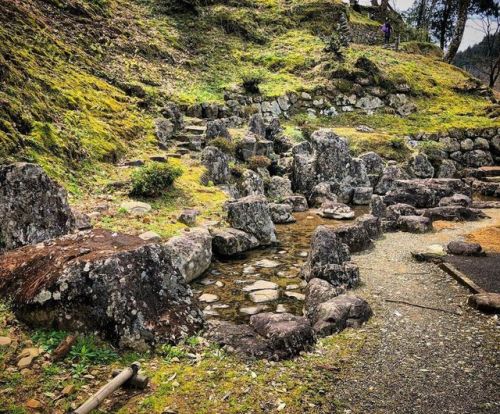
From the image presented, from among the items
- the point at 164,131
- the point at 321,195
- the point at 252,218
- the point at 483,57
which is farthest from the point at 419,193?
the point at 483,57

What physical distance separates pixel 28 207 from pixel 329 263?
7142mm

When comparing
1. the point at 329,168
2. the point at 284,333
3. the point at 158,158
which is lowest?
the point at 284,333

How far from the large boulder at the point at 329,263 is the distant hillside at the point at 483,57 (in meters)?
48.0

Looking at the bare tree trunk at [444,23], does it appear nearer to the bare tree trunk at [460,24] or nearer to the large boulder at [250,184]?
the bare tree trunk at [460,24]

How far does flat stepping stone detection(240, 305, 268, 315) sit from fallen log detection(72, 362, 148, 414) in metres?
3.56

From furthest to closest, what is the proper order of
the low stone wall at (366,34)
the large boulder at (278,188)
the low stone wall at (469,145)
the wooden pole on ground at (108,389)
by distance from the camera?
Answer: the low stone wall at (366,34) → the low stone wall at (469,145) → the large boulder at (278,188) → the wooden pole on ground at (108,389)

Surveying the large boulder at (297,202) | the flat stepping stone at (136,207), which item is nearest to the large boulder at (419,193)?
the large boulder at (297,202)

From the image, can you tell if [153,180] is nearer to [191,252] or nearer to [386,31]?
[191,252]

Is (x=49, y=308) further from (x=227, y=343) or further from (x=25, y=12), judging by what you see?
(x=25, y=12)

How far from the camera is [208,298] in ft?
28.9

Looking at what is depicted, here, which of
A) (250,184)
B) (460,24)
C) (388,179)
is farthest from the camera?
(460,24)

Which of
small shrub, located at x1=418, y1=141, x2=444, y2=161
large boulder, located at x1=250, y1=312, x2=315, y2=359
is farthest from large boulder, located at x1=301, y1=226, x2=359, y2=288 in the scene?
small shrub, located at x1=418, y1=141, x2=444, y2=161

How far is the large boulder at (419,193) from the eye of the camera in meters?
20.1

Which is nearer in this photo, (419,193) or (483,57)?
(419,193)
